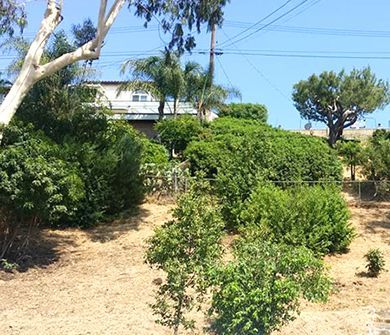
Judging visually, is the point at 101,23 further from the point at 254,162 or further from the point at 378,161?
the point at 378,161

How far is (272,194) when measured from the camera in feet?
41.6

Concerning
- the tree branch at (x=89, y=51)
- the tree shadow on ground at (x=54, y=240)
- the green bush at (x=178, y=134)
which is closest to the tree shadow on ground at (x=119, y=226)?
the tree shadow on ground at (x=54, y=240)

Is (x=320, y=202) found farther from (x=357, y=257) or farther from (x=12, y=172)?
(x=12, y=172)

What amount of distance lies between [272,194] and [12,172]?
5618 millimetres

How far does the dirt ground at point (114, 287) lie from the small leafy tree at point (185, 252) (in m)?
1.28

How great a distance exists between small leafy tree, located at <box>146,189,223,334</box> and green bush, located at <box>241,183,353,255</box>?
559 centimetres

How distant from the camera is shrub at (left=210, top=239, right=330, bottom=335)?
5.12m

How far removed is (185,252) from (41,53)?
7.18 meters

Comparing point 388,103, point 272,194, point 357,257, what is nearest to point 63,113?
point 272,194

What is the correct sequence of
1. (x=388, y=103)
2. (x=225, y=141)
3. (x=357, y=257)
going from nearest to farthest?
(x=357, y=257)
(x=225, y=141)
(x=388, y=103)

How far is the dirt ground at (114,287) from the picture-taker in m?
7.54

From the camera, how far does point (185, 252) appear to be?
5.95 m

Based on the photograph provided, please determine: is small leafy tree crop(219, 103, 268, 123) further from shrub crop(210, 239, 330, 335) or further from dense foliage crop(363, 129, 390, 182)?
shrub crop(210, 239, 330, 335)

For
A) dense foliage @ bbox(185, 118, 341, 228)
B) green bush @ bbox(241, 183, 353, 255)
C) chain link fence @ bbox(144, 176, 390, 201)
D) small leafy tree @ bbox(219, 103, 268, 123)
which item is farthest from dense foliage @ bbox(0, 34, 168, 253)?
small leafy tree @ bbox(219, 103, 268, 123)
